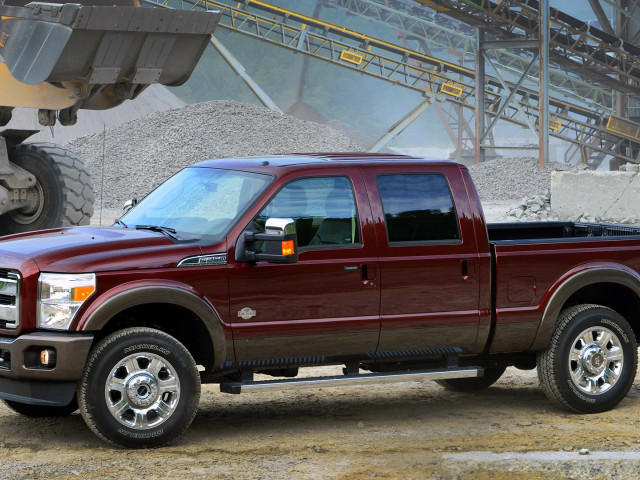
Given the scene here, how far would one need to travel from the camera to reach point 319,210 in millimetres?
7266

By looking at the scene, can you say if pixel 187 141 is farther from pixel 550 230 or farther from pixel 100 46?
pixel 550 230

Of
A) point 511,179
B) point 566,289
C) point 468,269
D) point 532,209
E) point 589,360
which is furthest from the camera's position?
point 511,179

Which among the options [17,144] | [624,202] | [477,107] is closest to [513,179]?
[477,107]

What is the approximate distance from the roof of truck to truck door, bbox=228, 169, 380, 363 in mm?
103

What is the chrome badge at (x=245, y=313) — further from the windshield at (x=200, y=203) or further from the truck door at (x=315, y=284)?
the windshield at (x=200, y=203)

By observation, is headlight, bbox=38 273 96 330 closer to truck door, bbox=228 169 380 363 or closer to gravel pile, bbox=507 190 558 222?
truck door, bbox=228 169 380 363

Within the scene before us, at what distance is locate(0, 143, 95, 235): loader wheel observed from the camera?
48.5ft

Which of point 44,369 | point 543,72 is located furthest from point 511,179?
point 44,369

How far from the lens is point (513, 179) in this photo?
113ft

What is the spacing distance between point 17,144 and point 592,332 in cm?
968

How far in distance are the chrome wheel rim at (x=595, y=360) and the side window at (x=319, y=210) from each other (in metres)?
1.87

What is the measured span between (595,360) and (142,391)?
3.21 meters

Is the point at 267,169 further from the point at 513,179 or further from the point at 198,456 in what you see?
the point at 513,179

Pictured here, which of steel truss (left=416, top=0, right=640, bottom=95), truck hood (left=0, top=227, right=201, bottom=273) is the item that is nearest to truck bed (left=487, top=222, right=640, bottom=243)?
truck hood (left=0, top=227, right=201, bottom=273)
